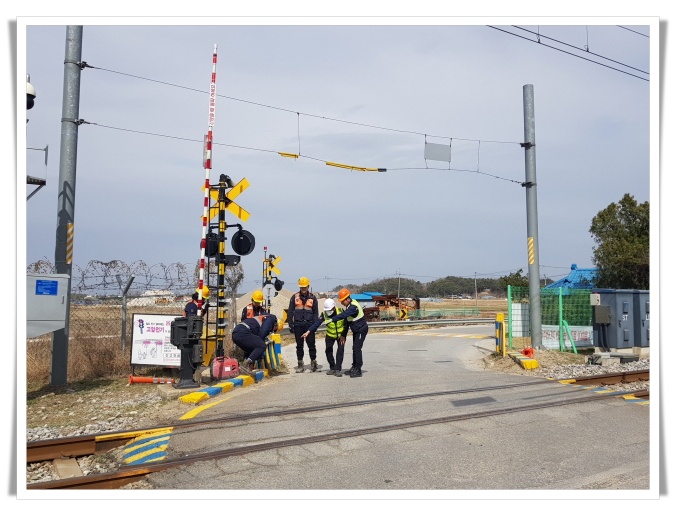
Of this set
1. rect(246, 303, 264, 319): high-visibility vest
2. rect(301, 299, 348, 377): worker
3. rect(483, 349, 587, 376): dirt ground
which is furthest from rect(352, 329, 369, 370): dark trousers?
rect(483, 349, 587, 376): dirt ground

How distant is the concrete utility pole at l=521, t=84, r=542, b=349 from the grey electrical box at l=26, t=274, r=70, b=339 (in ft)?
36.7

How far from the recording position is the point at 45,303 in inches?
380

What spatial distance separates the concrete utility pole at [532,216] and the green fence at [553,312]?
1086 millimetres

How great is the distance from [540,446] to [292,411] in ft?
11.3

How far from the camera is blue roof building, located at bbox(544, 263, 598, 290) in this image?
3831 cm

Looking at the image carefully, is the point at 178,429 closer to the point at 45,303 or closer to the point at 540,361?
the point at 45,303

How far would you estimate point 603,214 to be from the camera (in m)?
37.8

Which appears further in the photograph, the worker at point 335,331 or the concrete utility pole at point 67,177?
the worker at point 335,331

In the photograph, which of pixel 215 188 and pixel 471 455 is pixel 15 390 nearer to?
pixel 471 455

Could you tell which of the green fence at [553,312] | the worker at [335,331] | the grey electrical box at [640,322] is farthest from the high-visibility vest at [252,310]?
the grey electrical box at [640,322]

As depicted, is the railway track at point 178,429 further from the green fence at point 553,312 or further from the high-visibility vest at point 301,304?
the green fence at point 553,312

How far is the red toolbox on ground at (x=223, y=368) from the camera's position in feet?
37.2

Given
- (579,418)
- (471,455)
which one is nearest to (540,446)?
(471,455)

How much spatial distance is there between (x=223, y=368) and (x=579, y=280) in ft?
111
